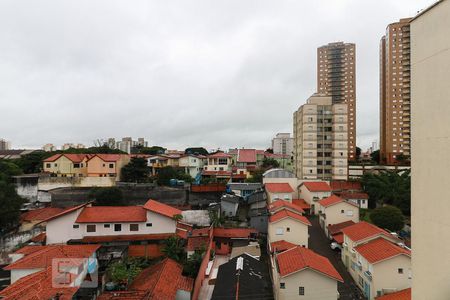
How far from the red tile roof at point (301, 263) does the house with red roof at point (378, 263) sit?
7.39 feet

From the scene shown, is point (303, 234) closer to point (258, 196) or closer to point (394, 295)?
point (394, 295)

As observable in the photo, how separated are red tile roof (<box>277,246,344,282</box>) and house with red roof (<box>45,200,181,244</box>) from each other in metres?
8.66

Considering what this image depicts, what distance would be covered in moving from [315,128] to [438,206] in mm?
33029

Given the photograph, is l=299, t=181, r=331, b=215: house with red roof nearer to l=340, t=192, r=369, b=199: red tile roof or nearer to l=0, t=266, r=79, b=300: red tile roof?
l=340, t=192, r=369, b=199: red tile roof

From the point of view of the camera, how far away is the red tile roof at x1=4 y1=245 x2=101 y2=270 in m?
12.8

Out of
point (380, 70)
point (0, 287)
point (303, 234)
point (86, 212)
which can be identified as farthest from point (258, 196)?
point (380, 70)

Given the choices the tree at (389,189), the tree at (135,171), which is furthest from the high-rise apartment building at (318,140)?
the tree at (135,171)

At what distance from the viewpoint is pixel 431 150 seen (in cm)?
425

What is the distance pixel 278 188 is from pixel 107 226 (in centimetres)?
1769

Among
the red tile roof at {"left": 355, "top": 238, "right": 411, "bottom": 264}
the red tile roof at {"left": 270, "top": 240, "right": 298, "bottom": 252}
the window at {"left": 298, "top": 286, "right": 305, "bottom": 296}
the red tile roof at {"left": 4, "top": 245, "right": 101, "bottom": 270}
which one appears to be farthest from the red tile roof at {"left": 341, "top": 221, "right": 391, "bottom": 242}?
the red tile roof at {"left": 4, "top": 245, "right": 101, "bottom": 270}

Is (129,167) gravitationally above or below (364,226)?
above

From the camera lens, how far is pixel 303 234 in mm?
18062

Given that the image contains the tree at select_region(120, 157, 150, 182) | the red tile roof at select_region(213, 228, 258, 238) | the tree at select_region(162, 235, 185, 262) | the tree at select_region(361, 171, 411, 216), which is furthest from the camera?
the tree at select_region(120, 157, 150, 182)

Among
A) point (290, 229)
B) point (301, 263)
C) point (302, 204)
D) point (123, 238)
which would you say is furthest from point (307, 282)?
point (302, 204)
